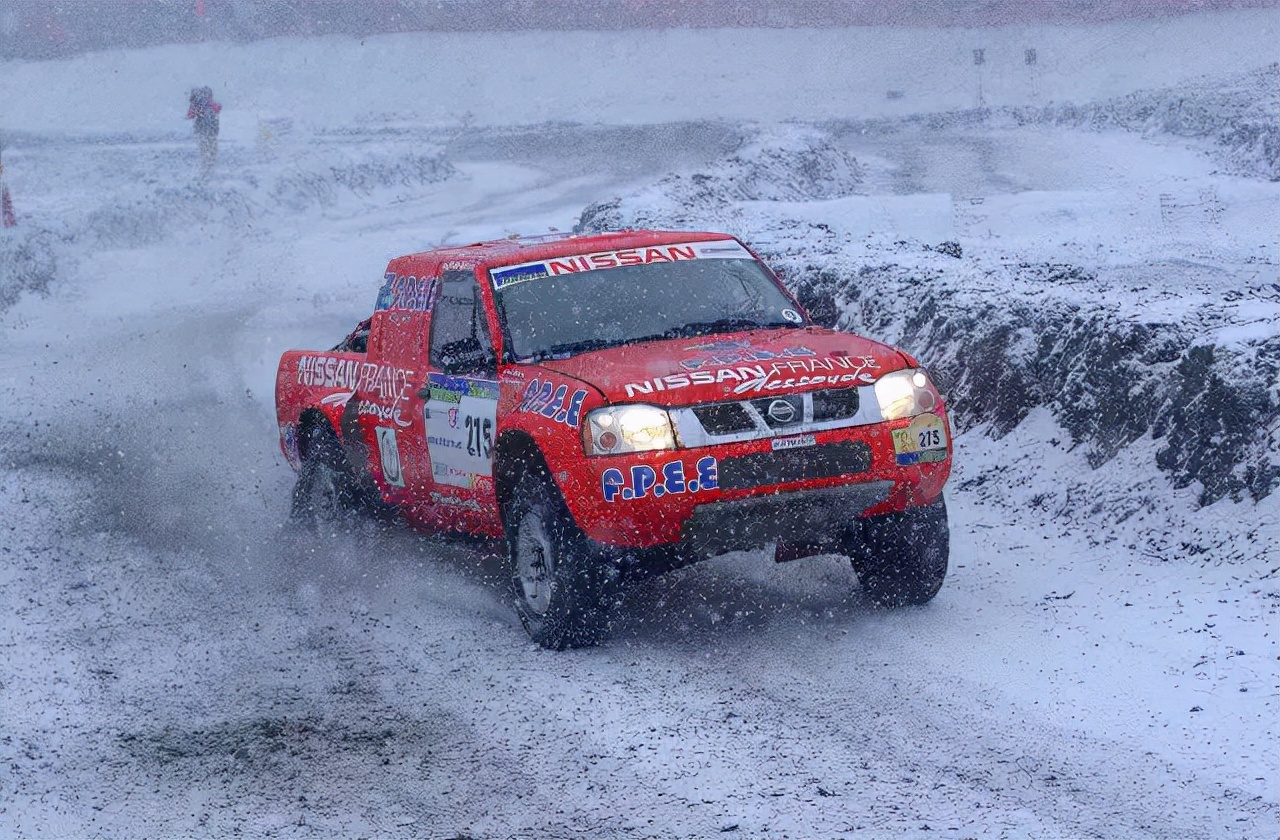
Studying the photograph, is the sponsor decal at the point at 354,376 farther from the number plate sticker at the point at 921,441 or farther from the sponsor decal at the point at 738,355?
the number plate sticker at the point at 921,441

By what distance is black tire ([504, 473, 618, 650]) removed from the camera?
6141 mm

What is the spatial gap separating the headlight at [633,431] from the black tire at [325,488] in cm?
289

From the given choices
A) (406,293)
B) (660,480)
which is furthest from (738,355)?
(406,293)

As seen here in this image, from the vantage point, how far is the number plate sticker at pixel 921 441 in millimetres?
6191

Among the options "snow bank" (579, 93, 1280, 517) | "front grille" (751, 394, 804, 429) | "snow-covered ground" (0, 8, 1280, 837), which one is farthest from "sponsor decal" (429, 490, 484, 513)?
"snow bank" (579, 93, 1280, 517)

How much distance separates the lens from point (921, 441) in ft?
20.5

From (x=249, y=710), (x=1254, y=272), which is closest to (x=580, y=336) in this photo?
(x=249, y=710)

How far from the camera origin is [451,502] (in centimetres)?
732

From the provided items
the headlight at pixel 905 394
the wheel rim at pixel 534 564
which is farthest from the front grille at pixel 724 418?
the wheel rim at pixel 534 564

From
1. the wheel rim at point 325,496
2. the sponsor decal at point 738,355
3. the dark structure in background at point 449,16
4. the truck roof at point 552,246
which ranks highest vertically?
the dark structure in background at point 449,16

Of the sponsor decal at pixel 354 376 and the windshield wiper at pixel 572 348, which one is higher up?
the windshield wiper at pixel 572 348

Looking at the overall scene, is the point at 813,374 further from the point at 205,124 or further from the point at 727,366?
the point at 205,124

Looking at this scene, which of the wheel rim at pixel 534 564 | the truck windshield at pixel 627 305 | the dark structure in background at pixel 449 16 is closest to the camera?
the wheel rim at pixel 534 564

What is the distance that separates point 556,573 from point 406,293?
242 cm
